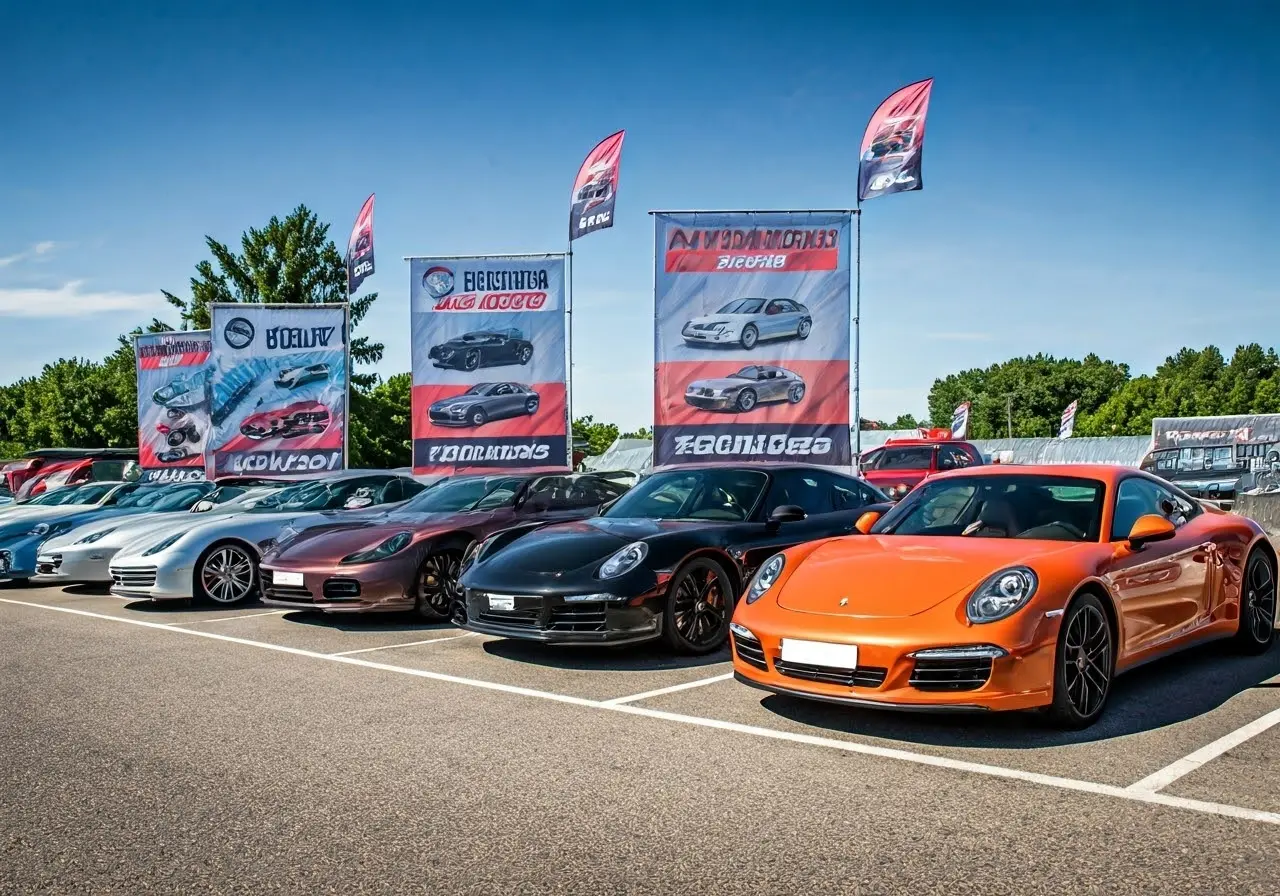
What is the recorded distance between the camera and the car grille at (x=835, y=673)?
490 cm

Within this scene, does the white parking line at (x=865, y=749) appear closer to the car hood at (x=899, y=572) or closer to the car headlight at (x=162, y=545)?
the car hood at (x=899, y=572)

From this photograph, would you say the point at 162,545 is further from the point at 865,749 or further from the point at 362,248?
the point at 362,248

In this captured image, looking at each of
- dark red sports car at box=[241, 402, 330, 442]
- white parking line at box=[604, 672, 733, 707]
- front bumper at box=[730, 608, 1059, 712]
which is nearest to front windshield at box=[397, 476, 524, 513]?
white parking line at box=[604, 672, 733, 707]

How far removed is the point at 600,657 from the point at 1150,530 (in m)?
3.60

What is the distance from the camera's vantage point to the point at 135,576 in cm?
1091

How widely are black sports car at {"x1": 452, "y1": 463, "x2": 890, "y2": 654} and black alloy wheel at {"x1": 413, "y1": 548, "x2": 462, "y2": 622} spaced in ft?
2.95

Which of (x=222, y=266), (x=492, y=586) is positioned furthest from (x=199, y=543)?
(x=222, y=266)

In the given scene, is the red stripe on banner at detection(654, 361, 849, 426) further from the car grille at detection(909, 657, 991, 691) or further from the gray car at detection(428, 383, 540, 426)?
the car grille at detection(909, 657, 991, 691)

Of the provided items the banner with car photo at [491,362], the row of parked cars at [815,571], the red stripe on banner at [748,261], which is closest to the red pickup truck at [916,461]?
the red stripe on banner at [748,261]

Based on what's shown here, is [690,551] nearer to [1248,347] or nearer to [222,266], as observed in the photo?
[222,266]

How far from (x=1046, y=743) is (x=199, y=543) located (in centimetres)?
881

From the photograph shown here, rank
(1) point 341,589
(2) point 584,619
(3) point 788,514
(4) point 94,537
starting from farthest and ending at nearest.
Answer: (4) point 94,537, (1) point 341,589, (3) point 788,514, (2) point 584,619

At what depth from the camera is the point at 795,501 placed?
8383 mm

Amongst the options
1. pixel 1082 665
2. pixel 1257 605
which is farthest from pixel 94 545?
pixel 1257 605
